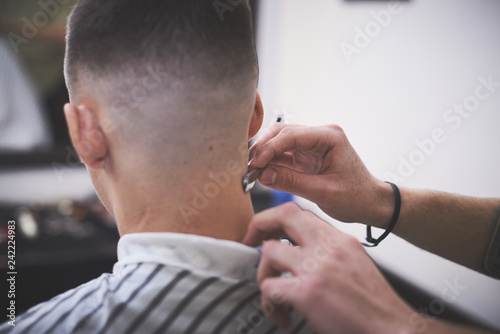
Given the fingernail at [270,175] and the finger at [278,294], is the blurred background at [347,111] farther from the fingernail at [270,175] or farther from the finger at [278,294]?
the finger at [278,294]

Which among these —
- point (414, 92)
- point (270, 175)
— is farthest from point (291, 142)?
point (414, 92)

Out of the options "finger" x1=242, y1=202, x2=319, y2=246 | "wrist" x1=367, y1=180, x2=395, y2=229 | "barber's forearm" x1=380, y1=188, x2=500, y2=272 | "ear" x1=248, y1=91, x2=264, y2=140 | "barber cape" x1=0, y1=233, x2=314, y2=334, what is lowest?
"barber's forearm" x1=380, y1=188, x2=500, y2=272

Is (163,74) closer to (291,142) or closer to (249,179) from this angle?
(249,179)

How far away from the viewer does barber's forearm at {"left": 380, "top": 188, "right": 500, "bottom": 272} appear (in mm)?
1239

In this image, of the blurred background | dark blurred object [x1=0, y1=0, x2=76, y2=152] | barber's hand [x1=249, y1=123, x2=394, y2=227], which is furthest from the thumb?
dark blurred object [x1=0, y1=0, x2=76, y2=152]

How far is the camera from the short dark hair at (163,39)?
822mm

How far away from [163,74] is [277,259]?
458 millimetres

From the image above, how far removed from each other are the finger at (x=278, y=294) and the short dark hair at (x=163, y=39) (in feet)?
1.47

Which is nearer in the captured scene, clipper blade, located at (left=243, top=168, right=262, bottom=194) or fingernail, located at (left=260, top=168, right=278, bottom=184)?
clipper blade, located at (left=243, top=168, right=262, bottom=194)

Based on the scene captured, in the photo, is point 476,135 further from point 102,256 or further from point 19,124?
point 19,124

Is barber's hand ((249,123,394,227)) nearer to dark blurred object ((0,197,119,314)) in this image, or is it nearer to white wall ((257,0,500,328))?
white wall ((257,0,500,328))

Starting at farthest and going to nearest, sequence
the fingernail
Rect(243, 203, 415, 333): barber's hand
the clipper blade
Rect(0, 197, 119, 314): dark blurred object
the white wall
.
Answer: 1. Rect(0, 197, 119, 314): dark blurred object
2. the white wall
3. the fingernail
4. the clipper blade
5. Rect(243, 203, 415, 333): barber's hand

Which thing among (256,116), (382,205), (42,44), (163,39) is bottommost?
(382,205)

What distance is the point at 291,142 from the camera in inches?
43.1
